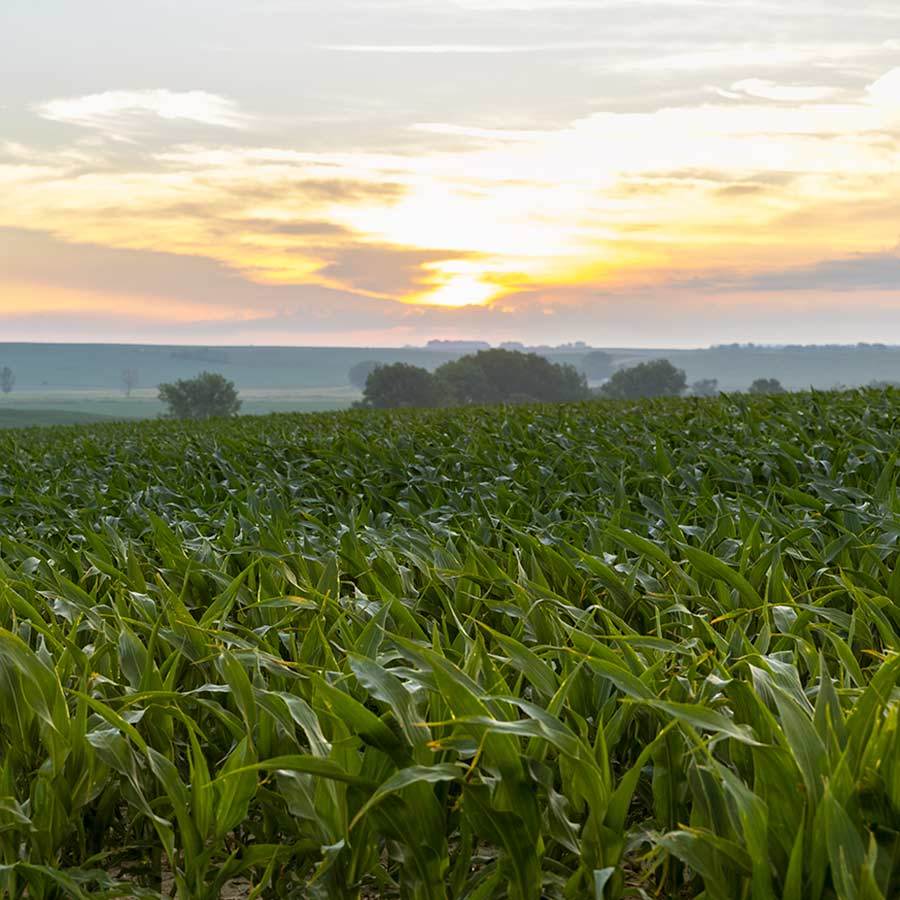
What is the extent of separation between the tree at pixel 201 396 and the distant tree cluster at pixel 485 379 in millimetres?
17900

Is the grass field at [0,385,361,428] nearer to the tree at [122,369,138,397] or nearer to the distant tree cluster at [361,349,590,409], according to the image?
the tree at [122,369,138,397]

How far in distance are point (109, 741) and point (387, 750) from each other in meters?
0.61

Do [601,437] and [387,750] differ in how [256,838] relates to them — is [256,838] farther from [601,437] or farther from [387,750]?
[601,437]

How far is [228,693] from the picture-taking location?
234 cm

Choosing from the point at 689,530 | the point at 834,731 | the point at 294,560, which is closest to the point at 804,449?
the point at 689,530

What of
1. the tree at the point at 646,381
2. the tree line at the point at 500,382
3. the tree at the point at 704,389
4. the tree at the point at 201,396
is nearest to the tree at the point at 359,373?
the tree at the point at 704,389

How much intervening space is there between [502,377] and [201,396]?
93.5 ft

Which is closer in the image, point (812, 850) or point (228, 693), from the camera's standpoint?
point (812, 850)

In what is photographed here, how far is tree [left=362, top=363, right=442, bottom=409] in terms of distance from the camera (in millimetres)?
75938

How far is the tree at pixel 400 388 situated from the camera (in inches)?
2990

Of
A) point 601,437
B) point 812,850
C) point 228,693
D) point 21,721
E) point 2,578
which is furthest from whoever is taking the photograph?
point 601,437

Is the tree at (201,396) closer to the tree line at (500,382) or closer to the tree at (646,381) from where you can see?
the tree line at (500,382)

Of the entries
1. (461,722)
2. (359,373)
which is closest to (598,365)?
(359,373)

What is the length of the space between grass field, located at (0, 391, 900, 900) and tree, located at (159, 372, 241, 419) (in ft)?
285
